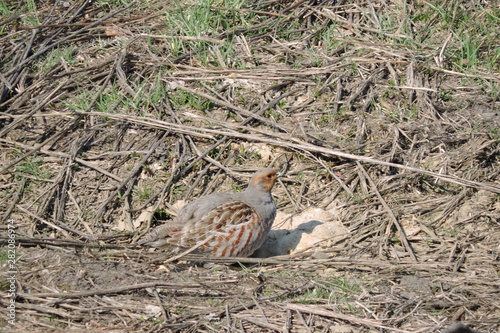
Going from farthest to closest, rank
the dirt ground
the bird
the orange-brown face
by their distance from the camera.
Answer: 1. the orange-brown face
2. the bird
3. the dirt ground

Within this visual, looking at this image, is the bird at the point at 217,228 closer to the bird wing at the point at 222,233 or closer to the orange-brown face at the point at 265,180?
the bird wing at the point at 222,233

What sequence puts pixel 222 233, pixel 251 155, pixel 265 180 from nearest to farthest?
pixel 222 233 < pixel 265 180 < pixel 251 155

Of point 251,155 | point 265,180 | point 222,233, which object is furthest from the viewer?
point 251,155

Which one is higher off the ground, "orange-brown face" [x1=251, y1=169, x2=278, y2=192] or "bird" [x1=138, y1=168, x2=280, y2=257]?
"orange-brown face" [x1=251, y1=169, x2=278, y2=192]

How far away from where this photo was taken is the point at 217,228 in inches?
258

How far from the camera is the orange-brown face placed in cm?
700

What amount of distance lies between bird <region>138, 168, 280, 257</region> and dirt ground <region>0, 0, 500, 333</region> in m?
0.21

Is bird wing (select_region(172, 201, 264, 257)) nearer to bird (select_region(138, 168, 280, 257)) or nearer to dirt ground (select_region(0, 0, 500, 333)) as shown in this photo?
bird (select_region(138, 168, 280, 257))

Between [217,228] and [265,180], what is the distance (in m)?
0.85

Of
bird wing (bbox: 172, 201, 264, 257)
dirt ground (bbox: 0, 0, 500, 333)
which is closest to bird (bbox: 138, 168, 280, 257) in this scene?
bird wing (bbox: 172, 201, 264, 257)

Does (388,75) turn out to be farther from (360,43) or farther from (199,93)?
(199,93)

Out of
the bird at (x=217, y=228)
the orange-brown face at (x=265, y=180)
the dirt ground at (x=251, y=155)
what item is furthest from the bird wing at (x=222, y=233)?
the orange-brown face at (x=265, y=180)

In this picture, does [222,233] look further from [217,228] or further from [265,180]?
[265,180]

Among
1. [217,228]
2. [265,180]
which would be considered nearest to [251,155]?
[265,180]
